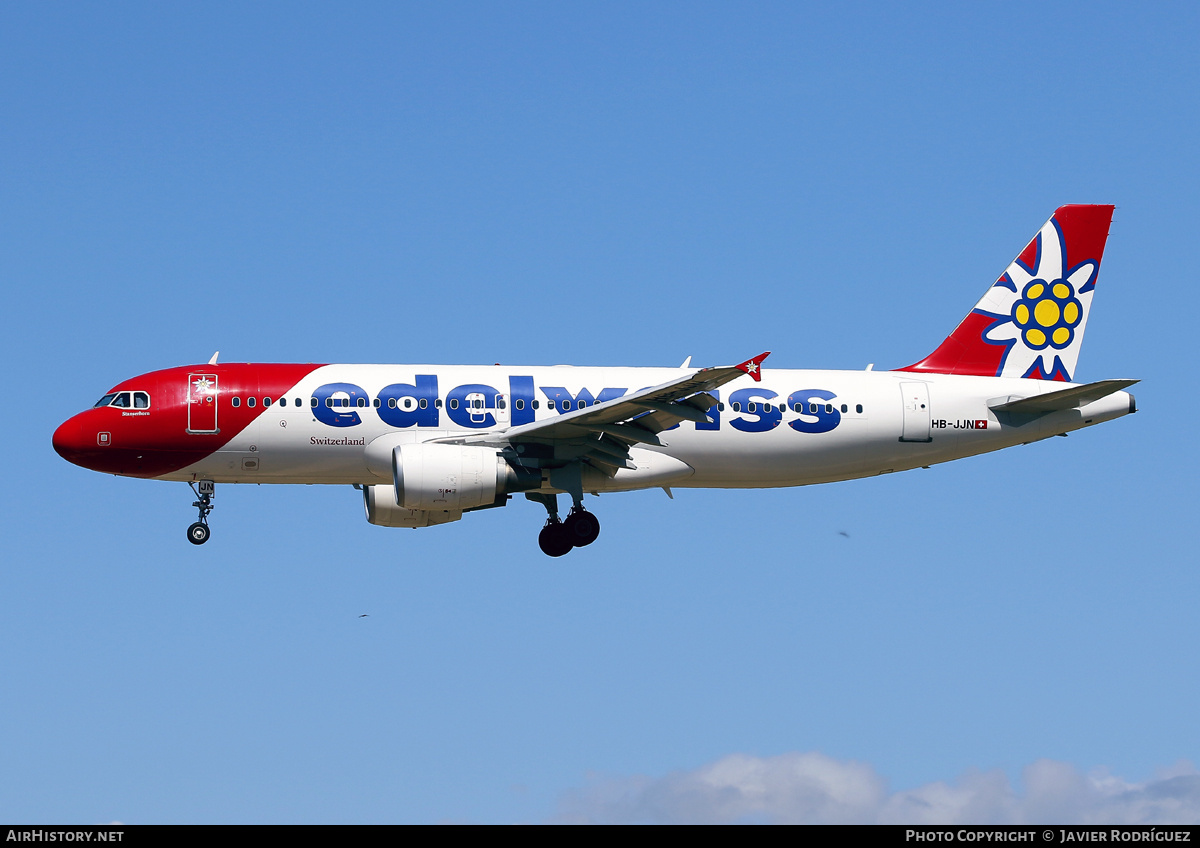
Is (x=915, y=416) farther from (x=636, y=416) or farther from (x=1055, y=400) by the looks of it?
(x=636, y=416)

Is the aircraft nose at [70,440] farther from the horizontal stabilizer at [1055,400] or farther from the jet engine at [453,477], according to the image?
the horizontal stabilizer at [1055,400]

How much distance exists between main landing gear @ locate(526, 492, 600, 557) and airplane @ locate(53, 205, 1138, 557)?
0.11ft

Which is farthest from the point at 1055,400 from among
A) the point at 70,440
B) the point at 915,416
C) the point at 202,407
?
the point at 70,440

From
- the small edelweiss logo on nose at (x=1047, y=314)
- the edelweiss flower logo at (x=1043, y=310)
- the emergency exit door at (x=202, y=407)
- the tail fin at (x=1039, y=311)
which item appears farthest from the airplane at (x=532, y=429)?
the small edelweiss logo on nose at (x=1047, y=314)

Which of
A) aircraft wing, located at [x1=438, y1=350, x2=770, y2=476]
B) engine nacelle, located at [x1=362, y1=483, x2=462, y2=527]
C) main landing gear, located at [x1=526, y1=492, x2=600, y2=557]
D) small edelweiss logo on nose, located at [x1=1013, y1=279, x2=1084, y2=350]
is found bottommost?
main landing gear, located at [x1=526, y1=492, x2=600, y2=557]

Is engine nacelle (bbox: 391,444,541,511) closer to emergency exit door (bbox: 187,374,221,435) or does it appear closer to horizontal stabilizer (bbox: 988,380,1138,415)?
emergency exit door (bbox: 187,374,221,435)

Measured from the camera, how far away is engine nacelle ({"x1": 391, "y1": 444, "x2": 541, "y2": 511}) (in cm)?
3309

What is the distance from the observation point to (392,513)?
119 feet

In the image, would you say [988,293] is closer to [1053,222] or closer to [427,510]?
[1053,222]

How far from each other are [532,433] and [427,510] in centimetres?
341

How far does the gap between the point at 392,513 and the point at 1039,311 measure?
1797 centimetres

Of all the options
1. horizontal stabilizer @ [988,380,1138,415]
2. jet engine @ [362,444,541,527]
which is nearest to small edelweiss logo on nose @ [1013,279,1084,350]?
horizontal stabilizer @ [988,380,1138,415]
